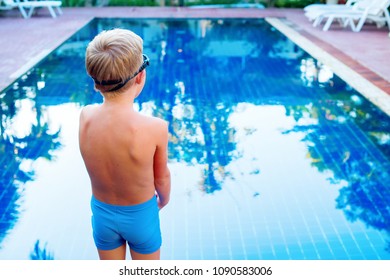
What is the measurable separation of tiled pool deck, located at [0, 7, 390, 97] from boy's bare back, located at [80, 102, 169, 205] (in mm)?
5805

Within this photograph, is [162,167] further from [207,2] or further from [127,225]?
[207,2]

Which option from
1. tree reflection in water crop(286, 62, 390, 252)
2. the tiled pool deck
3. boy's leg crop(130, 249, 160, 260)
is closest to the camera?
boy's leg crop(130, 249, 160, 260)

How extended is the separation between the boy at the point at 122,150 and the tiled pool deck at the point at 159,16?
5.80 metres

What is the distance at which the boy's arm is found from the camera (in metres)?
2.08

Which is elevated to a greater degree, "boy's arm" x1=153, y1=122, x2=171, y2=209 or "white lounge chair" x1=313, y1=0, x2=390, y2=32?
"boy's arm" x1=153, y1=122, x2=171, y2=209

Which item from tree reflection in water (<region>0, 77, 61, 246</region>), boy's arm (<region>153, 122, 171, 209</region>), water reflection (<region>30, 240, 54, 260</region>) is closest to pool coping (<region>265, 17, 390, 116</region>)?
tree reflection in water (<region>0, 77, 61, 246</region>)

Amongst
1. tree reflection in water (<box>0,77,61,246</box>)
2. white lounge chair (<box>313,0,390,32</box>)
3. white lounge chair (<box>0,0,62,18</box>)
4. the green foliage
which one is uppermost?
tree reflection in water (<box>0,77,61,246</box>)

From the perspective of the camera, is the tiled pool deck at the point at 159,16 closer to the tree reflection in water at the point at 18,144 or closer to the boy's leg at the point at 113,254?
the tree reflection in water at the point at 18,144

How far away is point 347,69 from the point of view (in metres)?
8.47

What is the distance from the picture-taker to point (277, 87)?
7906 mm

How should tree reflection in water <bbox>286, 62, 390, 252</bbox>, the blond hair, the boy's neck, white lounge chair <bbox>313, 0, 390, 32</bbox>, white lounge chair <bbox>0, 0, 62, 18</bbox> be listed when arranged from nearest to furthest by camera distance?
the blond hair
the boy's neck
tree reflection in water <bbox>286, 62, 390, 252</bbox>
white lounge chair <bbox>313, 0, 390, 32</bbox>
white lounge chair <bbox>0, 0, 62, 18</bbox>

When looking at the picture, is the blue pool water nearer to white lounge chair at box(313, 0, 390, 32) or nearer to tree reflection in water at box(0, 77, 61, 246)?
tree reflection in water at box(0, 77, 61, 246)

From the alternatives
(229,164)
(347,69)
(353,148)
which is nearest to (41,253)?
(229,164)
